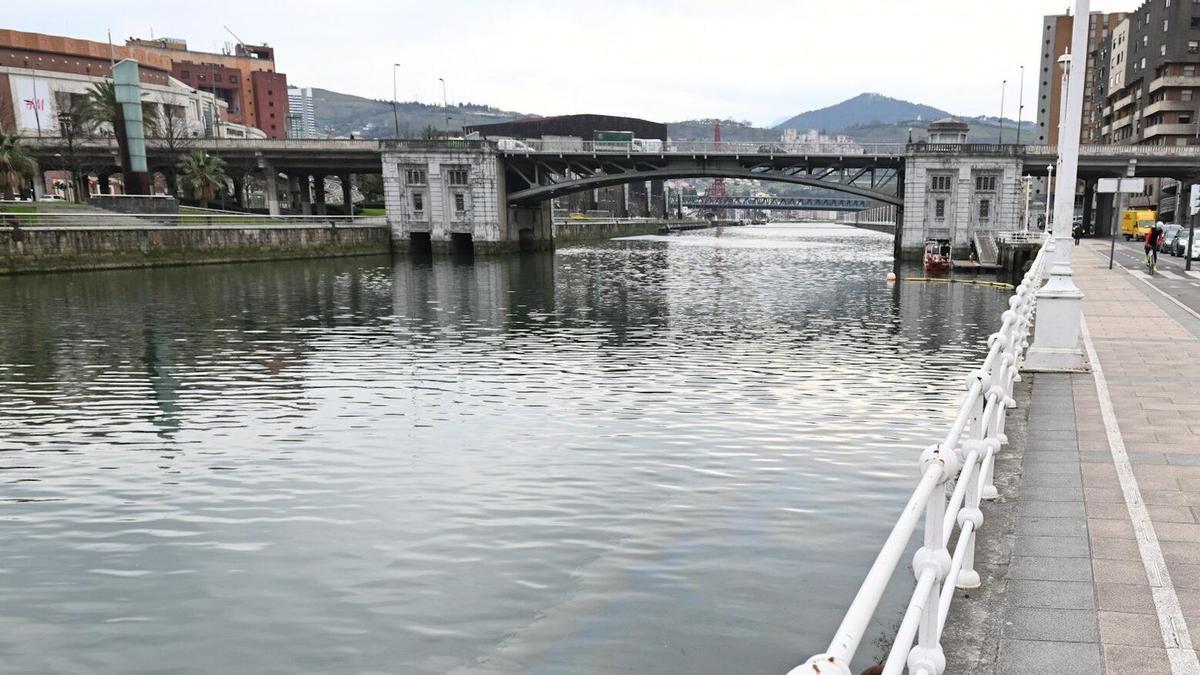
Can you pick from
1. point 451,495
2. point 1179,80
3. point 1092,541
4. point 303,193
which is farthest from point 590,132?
point 1092,541

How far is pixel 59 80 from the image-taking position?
4232 inches

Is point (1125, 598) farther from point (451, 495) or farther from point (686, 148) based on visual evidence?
point (686, 148)

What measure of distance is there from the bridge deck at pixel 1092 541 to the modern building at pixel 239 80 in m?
169

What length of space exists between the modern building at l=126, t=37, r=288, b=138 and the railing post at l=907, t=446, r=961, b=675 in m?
171

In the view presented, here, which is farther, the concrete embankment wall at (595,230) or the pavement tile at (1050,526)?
the concrete embankment wall at (595,230)

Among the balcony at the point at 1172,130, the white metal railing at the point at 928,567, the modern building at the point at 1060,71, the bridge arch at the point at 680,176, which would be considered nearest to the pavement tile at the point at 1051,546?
the white metal railing at the point at 928,567

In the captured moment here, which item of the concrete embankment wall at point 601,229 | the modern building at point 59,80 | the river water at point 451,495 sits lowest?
the river water at point 451,495

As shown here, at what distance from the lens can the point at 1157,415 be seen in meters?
9.24

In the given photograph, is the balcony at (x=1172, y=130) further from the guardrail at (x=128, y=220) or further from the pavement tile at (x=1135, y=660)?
the pavement tile at (x=1135, y=660)

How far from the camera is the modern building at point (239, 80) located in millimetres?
154500

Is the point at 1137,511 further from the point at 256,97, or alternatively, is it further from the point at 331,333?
the point at 256,97

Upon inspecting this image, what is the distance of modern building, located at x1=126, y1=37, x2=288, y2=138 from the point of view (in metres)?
154

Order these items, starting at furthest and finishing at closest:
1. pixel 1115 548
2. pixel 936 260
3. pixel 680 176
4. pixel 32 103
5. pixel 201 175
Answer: pixel 32 103, pixel 680 176, pixel 201 175, pixel 936 260, pixel 1115 548

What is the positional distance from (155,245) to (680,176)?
41.7 metres
